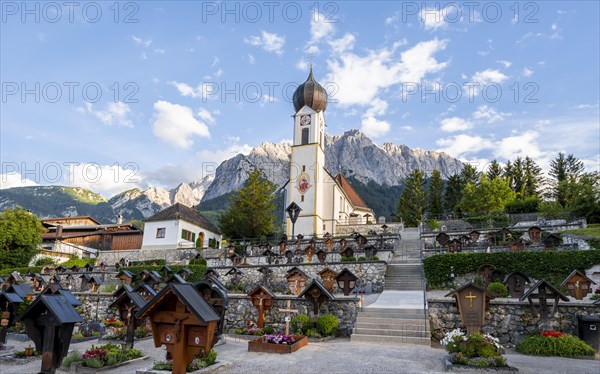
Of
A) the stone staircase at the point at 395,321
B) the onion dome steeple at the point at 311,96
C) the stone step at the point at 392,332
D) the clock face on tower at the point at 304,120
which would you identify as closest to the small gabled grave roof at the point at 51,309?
the stone staircase at the point at 395,321

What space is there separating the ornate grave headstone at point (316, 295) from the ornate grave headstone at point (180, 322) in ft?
27.0

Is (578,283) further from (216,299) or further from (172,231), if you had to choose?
(172,231)

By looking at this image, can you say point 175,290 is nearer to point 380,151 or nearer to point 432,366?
point 432,366

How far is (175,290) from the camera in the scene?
242 inches

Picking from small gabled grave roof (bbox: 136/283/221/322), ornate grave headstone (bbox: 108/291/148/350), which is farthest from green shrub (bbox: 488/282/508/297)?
small gabled grave roof (bbox: 136/283/221/322)

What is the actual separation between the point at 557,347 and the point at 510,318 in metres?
2.26

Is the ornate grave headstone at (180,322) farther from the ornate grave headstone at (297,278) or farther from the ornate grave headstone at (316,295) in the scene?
the ornate grave headstone at (297,278)

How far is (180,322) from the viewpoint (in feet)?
20.2

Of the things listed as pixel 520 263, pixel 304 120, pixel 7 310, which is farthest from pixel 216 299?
pixel 304 120

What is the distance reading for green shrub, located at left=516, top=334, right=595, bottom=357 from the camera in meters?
10.6

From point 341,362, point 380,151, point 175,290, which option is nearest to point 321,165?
point 341,362

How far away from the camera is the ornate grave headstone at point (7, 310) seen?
12727mm

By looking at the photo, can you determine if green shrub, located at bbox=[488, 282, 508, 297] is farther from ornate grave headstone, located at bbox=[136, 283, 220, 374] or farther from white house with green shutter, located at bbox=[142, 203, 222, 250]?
white house with green shutter, located at bbox=[142, 203, 222, 250]

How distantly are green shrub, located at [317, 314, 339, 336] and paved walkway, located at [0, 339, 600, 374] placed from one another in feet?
3.75
